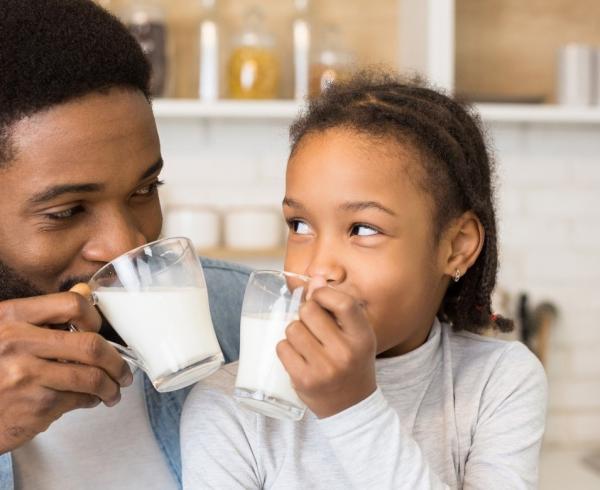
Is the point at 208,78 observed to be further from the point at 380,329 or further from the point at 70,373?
the point at 70,373

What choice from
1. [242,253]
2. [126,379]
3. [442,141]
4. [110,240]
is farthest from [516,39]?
[126,379]

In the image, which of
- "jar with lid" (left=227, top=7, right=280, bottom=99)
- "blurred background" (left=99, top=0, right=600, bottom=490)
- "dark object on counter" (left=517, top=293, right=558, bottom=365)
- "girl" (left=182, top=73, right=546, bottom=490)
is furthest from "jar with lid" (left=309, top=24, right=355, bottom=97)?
A: "girl" (left=182, top=73, right=546, bottom=490)

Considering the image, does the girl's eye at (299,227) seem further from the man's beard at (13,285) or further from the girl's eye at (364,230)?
the man's beard at (13,285)

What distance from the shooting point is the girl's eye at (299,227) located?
120cm

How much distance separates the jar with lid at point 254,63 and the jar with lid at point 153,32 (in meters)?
0.20

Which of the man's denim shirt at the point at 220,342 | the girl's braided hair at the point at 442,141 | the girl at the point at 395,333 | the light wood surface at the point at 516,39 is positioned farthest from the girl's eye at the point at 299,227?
the light wood surface at the point at 516,39

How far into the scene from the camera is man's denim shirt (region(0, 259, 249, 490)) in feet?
4.25

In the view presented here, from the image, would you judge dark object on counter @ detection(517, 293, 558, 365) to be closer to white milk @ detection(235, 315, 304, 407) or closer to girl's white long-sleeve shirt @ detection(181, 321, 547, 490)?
girl's white long-sleeve shirt @ detection(181, 321, 547, 490)

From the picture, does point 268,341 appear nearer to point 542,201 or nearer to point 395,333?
point 395,333

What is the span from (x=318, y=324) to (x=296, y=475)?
0.98 ft

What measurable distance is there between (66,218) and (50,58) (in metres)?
0.21

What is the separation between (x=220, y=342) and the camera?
141 cm

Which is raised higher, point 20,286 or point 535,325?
point 20,286

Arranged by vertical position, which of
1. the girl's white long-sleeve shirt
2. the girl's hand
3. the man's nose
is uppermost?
the man's nose
